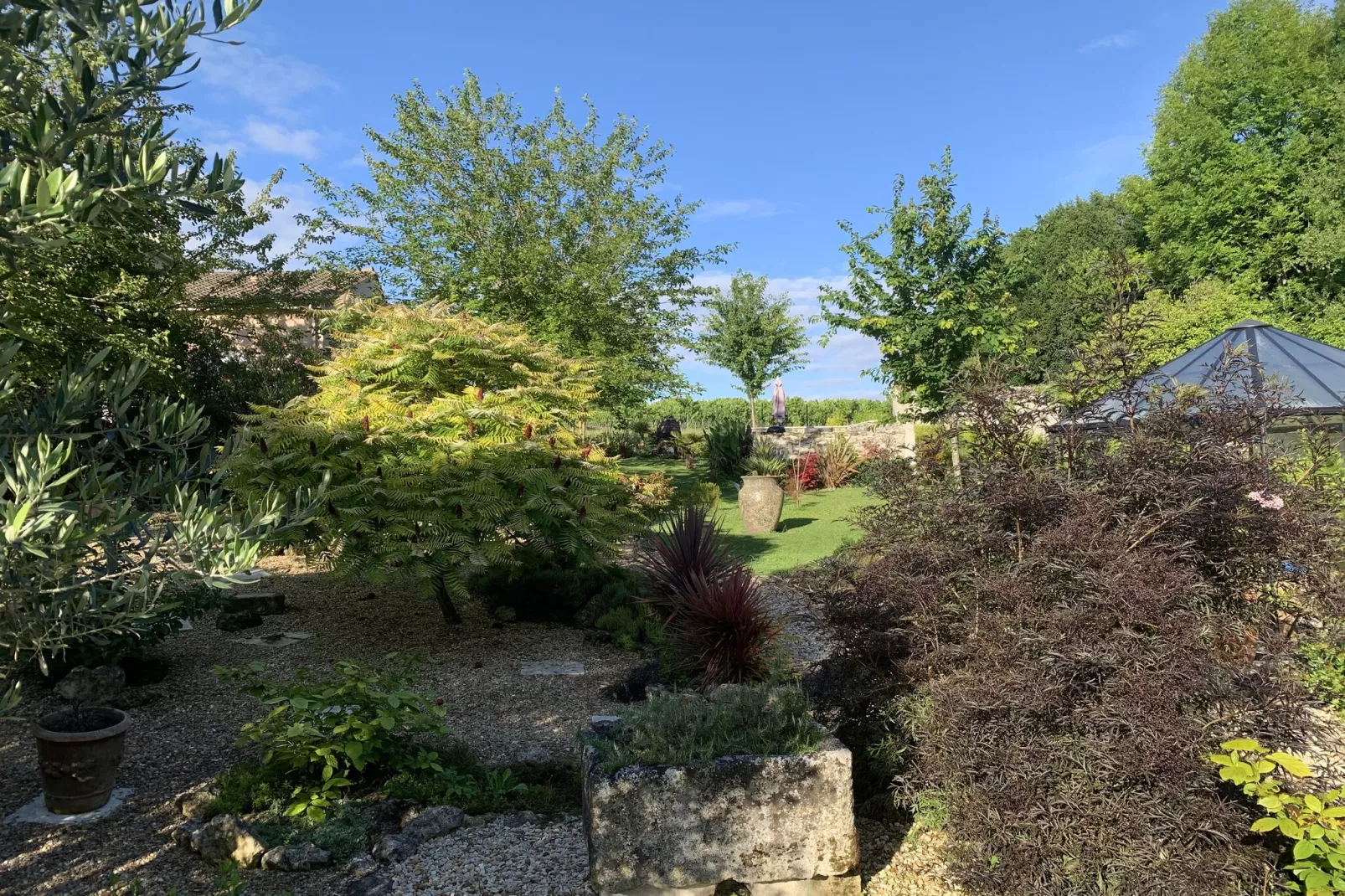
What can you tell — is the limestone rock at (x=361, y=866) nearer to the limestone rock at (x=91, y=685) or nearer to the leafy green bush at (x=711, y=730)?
the leafy green bush at (x=711, y=730)

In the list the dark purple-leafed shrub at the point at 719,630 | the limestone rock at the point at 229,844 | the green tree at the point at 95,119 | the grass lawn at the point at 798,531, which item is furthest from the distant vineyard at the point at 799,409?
the green tree at the point at 95,119

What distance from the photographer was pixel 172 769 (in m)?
4.34

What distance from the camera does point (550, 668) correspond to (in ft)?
20.4

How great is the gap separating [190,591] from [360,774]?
2625 millimetres

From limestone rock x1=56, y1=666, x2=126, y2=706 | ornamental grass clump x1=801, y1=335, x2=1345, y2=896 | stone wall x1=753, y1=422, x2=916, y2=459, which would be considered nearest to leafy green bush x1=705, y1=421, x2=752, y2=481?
stone wall x1=753, y1=422, x2=916, y2=459

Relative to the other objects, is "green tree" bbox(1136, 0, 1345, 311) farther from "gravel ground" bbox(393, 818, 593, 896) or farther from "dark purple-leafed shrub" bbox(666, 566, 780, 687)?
"gravel ground" bbox(393, 818, 593, 896)

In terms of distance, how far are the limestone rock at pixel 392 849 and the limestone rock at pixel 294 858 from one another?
0.63ft

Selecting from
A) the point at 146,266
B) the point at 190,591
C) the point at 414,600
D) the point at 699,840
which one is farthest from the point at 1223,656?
the point at 146,266

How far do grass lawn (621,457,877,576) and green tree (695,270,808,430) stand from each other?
1438cm

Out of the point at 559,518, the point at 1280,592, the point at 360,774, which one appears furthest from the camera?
the point at 559,518

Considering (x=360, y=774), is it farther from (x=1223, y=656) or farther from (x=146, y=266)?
(x=146, y=266)

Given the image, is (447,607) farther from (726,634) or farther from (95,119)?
(95,119)

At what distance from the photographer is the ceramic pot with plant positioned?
372 centimetres

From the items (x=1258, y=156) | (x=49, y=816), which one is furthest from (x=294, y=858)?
(x=1258, y=156)
